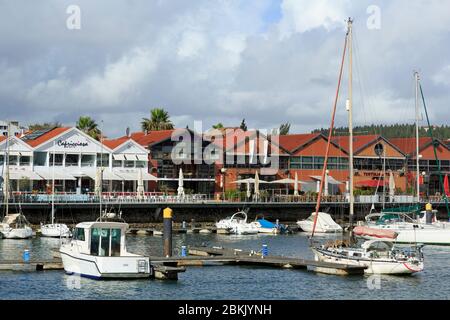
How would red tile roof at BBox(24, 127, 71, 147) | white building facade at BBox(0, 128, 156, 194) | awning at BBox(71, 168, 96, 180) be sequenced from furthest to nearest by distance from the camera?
red tile roof at BBox(24, 127, 71, 147), awning at BBox(71, 168, 96, 180), white building facade at BBox(0, 128, 156, 194)

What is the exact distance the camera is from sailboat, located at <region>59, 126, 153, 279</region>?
48.2 meters

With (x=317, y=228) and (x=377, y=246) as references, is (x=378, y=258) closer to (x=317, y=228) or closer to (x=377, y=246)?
(x=377, y=246)

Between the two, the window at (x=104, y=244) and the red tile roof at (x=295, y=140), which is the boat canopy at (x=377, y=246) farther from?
the red tile roof at (x=295, y=140)

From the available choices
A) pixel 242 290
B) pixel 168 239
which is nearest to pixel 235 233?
pixel 168 239

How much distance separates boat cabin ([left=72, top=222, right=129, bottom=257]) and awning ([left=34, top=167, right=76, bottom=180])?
4946 cm

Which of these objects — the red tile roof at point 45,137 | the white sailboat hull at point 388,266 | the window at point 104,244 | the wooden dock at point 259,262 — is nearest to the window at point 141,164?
the red tile roof at point 45,137

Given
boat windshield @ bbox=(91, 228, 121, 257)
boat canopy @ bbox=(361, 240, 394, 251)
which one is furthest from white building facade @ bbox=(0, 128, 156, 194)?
boat windshield @ bbox=(91, 228, 121, 257)

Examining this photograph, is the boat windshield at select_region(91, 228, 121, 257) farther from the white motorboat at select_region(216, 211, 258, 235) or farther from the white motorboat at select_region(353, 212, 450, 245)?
the white motorboat at select_region(216, 211, 258, 235)

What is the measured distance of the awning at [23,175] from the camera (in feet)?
318

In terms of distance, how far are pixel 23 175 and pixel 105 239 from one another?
1994 inches

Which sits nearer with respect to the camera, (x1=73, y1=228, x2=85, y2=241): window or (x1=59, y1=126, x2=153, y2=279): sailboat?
(x1=59, y1=126, x2=153, y2=279): sailboat

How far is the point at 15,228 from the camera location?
260ft
